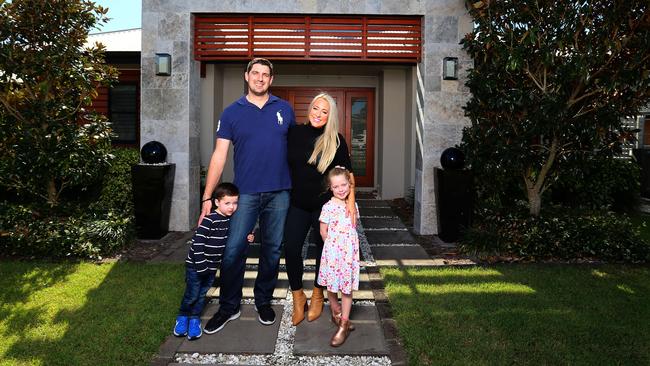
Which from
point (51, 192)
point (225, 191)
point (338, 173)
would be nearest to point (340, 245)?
point (338, 173)

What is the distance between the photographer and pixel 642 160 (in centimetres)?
1029

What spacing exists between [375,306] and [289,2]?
159 inches

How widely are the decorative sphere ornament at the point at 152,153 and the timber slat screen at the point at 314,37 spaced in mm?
1359

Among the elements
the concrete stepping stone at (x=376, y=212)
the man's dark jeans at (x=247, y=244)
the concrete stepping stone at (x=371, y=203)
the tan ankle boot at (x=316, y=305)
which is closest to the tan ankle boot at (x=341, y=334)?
the tan ankle boot at (x=316, y=305)

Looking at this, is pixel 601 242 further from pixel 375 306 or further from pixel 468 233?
pixel 375 306

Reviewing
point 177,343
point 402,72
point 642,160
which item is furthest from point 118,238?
point 642,160

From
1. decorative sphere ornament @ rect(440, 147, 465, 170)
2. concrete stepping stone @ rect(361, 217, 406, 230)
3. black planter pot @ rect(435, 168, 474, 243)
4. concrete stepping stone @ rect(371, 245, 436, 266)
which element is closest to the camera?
concrete stepping stone @ rect(371, 245, 436, 266)

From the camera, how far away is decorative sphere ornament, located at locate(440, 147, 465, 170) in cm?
587

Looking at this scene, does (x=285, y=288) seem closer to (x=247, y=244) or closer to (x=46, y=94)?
(x=247, y=244)

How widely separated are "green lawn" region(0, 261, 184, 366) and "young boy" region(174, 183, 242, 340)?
0.60 feet

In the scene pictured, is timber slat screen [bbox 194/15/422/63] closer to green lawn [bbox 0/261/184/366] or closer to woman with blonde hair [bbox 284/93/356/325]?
green lawn [bbox 0/261/184/366]

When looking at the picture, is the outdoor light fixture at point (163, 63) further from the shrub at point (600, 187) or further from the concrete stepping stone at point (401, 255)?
the shrub at point (600, 187)

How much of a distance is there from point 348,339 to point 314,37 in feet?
13.8

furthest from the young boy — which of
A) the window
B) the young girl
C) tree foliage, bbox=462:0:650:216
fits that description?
the window
